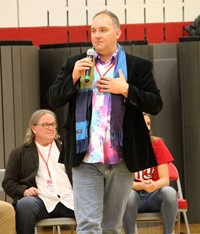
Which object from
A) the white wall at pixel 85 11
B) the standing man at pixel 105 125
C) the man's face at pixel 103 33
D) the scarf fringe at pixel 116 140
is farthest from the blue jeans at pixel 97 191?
the white wall at pixel 85 11

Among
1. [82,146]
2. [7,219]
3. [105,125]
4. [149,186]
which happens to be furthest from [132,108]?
[149,186]

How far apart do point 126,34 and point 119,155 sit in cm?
504

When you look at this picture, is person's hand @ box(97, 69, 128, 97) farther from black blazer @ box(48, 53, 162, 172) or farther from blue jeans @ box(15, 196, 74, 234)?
blue jeans @ box(15, 196, 74, 234)

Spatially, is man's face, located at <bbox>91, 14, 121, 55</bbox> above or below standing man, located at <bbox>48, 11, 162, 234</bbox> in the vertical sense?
above

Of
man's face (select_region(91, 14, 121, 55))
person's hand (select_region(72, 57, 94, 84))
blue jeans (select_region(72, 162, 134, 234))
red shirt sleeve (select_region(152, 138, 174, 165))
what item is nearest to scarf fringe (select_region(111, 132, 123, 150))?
blue jeans (select_region(72, 162, 134, 234))

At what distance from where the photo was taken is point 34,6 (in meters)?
8.95

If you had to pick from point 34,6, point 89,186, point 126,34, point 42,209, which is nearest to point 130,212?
point 42,209

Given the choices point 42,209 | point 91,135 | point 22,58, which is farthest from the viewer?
point 22,58

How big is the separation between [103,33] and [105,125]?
533 millimetres

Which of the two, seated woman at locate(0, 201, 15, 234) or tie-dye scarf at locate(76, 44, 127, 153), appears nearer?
tie-dye scarf at locate(76, 44, 127, 153)

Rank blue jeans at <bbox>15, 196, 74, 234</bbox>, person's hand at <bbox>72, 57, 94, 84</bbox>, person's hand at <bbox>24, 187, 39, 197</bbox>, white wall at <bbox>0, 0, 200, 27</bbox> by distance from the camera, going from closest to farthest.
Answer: person's hand at <bbox>72, 57, 94, 84</bbox> < blue jeans at <bbox>15, 196, 74, 234</bbox> < person's hand at <bbox>24, 187, 39, 197</bbox> < white wall at <bbox>0, 0, 200, 27</bbox>

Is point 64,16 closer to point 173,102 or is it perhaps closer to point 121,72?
point 173,102

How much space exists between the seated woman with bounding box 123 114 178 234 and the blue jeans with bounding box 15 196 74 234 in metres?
0.50

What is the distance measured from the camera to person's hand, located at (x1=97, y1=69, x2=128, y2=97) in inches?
143
